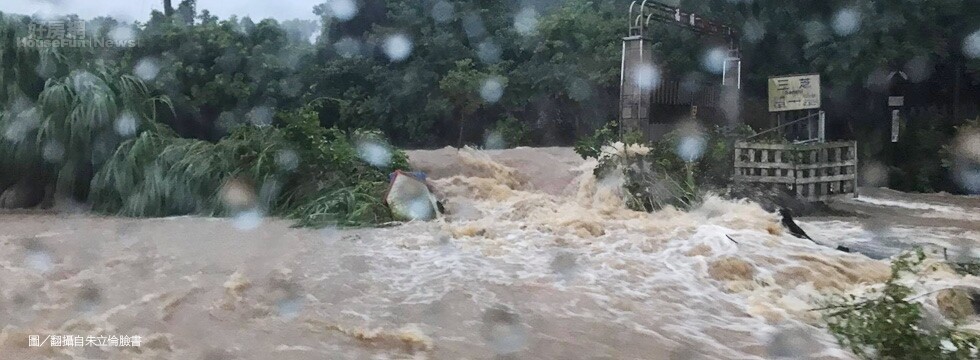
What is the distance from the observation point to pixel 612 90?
1316 centimetres

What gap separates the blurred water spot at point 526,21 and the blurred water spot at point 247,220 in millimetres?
7855

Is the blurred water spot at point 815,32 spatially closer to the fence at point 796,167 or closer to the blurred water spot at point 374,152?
the fence at point 796,167

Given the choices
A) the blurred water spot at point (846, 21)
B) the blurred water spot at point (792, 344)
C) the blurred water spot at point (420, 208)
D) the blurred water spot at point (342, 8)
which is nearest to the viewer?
the blurred water spot at point (792, 344)

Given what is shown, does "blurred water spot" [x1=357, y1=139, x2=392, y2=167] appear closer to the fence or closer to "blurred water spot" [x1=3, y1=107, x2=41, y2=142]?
"blurred water spot" [x1=3, y1=107, x2=41, y2=142]

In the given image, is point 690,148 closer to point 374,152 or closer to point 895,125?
point 374,152

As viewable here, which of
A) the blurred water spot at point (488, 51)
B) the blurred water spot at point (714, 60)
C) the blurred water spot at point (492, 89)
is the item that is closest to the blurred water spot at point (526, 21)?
the blurred water spot at point (488, 51)

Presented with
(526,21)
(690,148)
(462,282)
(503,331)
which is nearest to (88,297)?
(462,282)

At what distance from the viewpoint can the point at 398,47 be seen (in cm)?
1420

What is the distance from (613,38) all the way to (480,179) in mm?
5378

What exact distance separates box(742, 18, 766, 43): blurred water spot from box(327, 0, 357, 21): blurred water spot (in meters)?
6.38

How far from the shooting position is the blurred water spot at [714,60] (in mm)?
12414

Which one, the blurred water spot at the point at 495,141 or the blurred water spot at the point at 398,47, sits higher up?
the blurred water spot at the point at 398,47

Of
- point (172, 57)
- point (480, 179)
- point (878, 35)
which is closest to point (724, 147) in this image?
point (480, 179)

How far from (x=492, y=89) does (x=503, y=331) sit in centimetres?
1033
